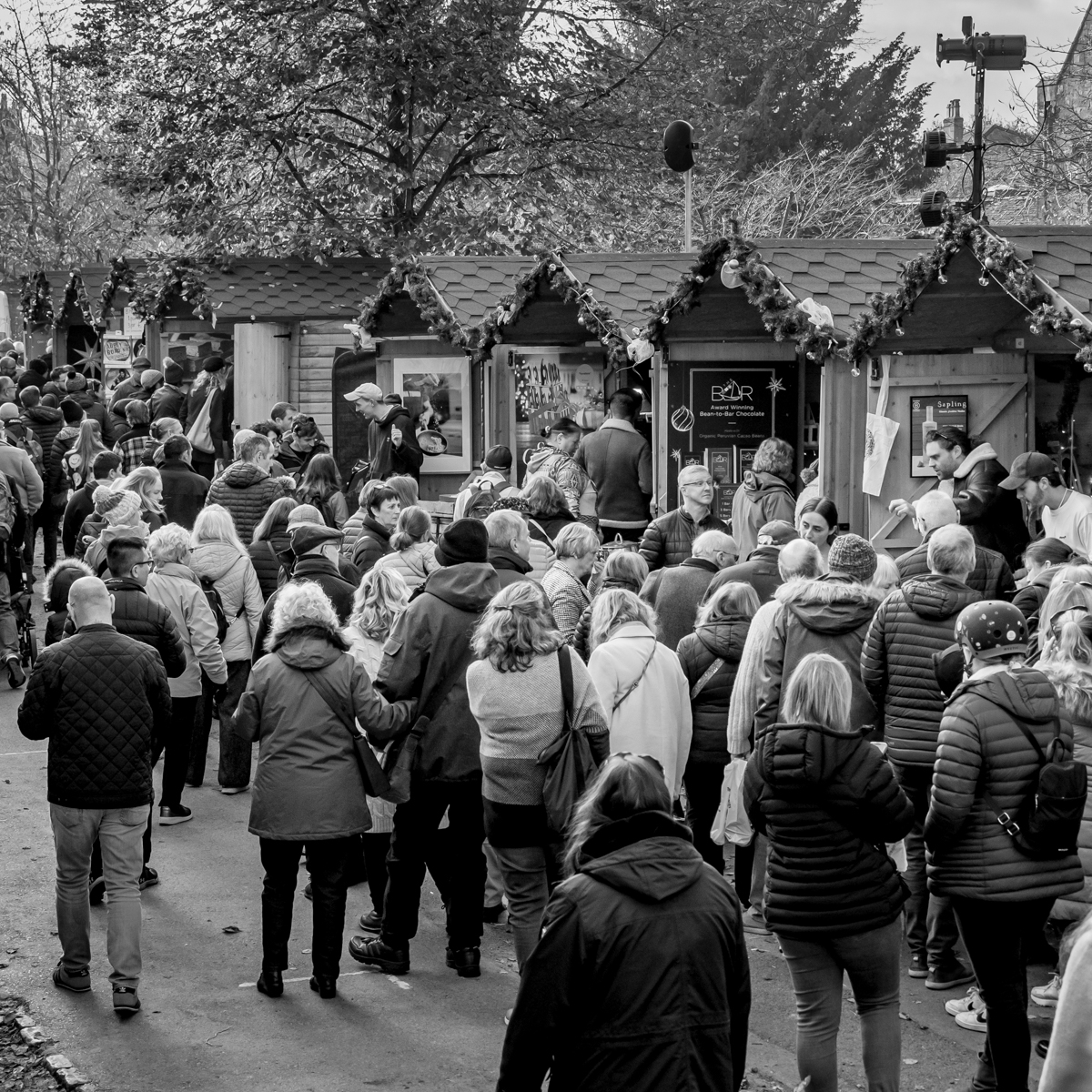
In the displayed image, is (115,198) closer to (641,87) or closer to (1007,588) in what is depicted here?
(641,87)

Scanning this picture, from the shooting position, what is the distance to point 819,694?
517 cm

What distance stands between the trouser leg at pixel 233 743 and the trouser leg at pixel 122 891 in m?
1.71

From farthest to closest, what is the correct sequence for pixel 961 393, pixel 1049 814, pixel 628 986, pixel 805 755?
1. pixel 961 393
2. pixel 1049 814
3. pixel 805 755
4. pixel 628 986

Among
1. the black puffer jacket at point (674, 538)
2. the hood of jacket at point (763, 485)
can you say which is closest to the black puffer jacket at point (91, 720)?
the black puffer jacket at point (674, 538)

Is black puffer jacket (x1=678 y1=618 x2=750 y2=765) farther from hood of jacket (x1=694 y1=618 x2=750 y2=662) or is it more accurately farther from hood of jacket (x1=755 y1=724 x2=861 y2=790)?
hood of jacket (x1=755 y1=724 x2=861 y2=790)

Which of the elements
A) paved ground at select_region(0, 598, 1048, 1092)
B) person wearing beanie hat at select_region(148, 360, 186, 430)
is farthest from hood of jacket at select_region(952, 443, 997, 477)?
person wearing beanie hat at select_region(148, 360, 186, 430)

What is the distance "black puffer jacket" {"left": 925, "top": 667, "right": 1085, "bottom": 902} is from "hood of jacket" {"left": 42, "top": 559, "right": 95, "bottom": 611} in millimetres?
4000

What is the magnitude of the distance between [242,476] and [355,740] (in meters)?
5.07

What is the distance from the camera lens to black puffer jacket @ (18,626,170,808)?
6535 millimetres

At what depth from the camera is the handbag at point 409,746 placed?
679 cm

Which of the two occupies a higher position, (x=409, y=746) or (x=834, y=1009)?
(x=409, y=746)

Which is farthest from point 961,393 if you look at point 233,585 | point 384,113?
point 384,113

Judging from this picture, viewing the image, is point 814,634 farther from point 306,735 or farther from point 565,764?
point 306,735

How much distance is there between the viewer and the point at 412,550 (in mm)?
8961
